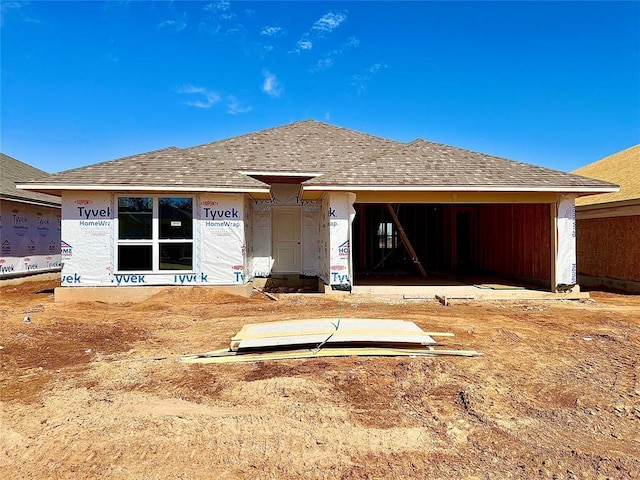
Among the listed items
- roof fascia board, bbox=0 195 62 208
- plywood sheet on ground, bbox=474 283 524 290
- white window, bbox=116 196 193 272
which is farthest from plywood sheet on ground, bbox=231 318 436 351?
roof fascia board, bbox=0 195 62 208

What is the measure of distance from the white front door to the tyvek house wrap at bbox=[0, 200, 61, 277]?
9.32 m

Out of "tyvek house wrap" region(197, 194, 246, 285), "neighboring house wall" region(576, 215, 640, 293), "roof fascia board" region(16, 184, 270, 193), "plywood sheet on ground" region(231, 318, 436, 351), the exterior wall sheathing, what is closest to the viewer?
"plywood sheet on ground" region(231, 318, 436, 351)

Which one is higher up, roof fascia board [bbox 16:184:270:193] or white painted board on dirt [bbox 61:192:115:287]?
roof fascia board [bbox 16:184:270:193]

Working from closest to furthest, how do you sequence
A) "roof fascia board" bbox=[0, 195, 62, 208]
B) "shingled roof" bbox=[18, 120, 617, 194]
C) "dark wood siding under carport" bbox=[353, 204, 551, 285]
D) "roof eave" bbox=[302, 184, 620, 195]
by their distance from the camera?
"shingled roof" bbox=[18, 120, 617, 194] → "roof eave" bbox=[302, 184, 620, 195] → "roof fascia board" bbox=[0, 195, 62, 208] → "dark wood siding under carport" bbox=[353, 204, 551, 285]

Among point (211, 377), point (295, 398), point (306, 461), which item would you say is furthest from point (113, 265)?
point (306, 461)

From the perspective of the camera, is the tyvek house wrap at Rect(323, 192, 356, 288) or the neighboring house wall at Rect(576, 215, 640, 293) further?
the neighboring house wall at Rect(576, 215, 640, 293)

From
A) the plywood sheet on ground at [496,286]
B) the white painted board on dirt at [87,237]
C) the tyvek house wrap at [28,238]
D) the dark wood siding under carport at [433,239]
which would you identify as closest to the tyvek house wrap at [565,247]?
the plywood sheet on ground at [496,286]

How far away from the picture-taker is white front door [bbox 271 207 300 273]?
47.5 feet

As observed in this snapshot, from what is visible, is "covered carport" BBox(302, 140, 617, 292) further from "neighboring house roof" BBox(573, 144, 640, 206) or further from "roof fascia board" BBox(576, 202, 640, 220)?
"neighboring house roof" BBox(573, 144, 640, 206)

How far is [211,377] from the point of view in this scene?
5.02 meters

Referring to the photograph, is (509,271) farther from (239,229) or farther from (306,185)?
(239,229)

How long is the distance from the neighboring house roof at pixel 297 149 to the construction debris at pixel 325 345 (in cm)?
814

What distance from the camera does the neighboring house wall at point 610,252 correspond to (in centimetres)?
1329

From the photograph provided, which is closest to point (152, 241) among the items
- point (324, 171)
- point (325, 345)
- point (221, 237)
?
point (221, 237)
